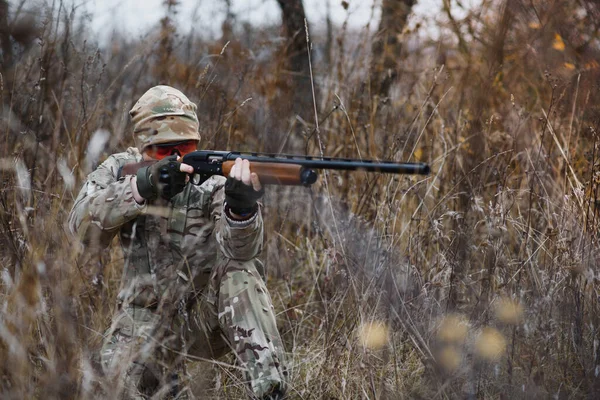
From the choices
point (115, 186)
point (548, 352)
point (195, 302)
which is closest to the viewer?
point (548, 352)

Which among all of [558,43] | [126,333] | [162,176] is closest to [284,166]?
[162,176]

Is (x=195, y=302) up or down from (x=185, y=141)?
down

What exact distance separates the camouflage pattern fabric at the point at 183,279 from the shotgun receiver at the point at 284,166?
0.54 ft

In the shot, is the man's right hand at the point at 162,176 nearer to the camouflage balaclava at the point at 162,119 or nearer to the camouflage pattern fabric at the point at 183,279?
the camouflage pattern fabric at the point at 183,279

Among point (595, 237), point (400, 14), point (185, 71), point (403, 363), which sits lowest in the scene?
point (403, 363)

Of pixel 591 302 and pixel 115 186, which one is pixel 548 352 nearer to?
pixel 591 302

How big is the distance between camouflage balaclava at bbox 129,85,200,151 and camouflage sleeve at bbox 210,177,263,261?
0.32 m

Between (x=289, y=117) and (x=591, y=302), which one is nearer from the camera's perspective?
(x=591, y=302)

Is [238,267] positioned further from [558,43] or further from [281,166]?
[558,43]

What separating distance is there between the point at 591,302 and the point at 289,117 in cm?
239

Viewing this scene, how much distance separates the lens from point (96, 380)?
6.53 ft

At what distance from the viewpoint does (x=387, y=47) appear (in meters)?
4.84

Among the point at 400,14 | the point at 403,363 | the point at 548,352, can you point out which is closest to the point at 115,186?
the point at 403,363

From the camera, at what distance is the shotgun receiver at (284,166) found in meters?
2.19
